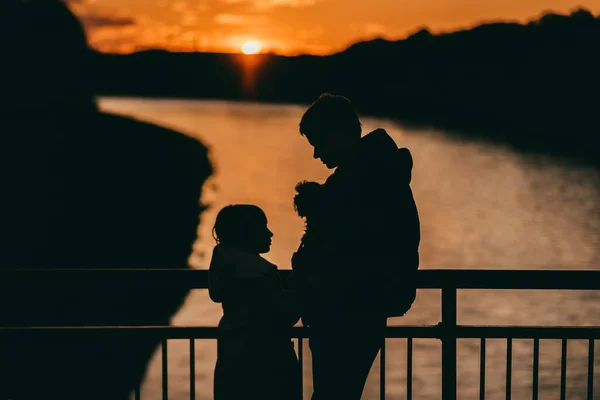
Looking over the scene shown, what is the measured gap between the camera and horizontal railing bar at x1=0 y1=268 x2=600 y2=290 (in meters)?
4.12

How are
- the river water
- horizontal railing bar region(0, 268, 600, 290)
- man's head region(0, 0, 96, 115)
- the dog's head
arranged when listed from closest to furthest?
the dog's head, horizontal railing bar region(0, 268, 600, 290), the river water, man's head region(0, 0, 96, 115)

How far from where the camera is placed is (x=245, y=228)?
359cm

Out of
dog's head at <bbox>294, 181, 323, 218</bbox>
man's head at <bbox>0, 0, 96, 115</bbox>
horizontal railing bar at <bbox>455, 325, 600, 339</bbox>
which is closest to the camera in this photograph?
dog's head at <bbox>294, 181, 323, 218</bbox>

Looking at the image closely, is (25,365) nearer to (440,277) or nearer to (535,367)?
(440,277)

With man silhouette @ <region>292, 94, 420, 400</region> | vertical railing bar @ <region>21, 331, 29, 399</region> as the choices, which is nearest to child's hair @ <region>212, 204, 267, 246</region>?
man silhouette @ <region>292, 94, 420, 400</region>

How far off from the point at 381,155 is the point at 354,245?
1.11 feet

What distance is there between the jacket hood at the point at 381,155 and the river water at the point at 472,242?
11999 mm

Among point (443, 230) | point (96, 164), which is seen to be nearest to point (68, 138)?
point (96, 164)

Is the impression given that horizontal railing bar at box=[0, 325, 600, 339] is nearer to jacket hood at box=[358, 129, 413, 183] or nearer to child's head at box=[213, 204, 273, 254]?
child's head at box=[213, 204, 273, 254]

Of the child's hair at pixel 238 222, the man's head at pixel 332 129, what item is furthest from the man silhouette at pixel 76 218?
the man's head at pixel 332 129

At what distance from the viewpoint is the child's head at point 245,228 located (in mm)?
3590

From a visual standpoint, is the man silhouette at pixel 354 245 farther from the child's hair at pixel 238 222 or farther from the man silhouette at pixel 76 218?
the man silhouette at pixel 76 218

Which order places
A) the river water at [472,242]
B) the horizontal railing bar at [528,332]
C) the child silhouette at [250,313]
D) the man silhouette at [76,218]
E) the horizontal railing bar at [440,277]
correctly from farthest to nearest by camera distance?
the river water at [472,242] < the man silhouette at [76,218] < the horizontal railing bar at [528,332] < the horizontal railing bar at [440,277] < the child silhouette at [250,313]

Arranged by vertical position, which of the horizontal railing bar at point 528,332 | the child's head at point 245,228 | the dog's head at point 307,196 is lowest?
the horizontal railing bar at point 528,332
